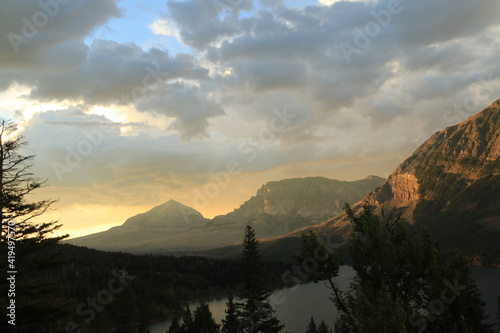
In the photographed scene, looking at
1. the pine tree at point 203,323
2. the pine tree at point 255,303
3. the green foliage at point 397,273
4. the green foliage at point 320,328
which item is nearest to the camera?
the green foliage at point 397,273

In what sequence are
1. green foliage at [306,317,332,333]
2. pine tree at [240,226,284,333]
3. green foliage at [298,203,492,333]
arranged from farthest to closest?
green foliage at [306,317,332,333], pine tree at [240,226,284,333], green foliage at [298,203,492,333]

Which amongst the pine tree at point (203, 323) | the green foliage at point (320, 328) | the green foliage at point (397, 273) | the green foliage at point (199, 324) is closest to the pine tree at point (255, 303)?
the green foliage at point (320, 328)

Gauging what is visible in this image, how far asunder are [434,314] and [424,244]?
21.0 ft

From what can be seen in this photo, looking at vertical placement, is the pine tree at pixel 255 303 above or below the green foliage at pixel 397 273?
below

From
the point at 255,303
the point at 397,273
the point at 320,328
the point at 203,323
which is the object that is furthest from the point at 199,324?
the point at 397,273

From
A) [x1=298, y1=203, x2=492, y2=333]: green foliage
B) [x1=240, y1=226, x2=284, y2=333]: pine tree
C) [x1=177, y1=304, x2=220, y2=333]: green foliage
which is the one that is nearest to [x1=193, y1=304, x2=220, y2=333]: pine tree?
[x1=177, y1=304, x2=220, y2=333]: green foliage

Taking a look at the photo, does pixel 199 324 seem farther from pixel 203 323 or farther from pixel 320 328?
pixel 320 328

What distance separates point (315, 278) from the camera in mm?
30719

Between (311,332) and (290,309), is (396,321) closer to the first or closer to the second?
(311,332)

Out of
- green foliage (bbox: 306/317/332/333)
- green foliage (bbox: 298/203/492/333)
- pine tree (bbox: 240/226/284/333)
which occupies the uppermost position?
green foliage (bbox: 298/203/492/333)

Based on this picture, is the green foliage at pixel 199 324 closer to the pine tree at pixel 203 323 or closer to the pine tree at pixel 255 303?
the pine tree at pixel 203 323

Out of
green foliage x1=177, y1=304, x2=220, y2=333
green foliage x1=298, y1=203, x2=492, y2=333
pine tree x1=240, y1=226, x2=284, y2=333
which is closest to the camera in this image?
green foliage x1=298, y1=203, x2=492, y2=333

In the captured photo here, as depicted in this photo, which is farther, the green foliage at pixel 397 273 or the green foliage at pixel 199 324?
the green foliage at pixel 199 324

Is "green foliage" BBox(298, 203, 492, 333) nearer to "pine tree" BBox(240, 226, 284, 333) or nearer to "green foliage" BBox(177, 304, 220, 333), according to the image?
"pine tree" BBox(240, 226, 284, 333)
